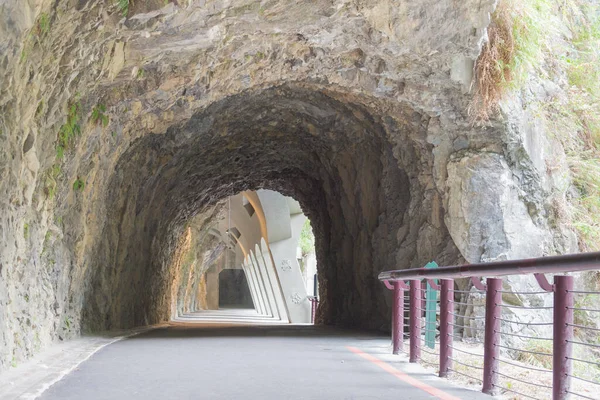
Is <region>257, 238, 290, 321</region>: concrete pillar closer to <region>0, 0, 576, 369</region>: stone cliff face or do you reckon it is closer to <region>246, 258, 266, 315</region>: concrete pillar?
<region>246, 258, 266, 315</region>: concrete pillar

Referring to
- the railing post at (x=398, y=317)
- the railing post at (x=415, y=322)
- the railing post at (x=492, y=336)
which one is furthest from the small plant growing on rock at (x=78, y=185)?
the railing post at (x=492, y=336)

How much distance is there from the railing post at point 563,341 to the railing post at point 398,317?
3.60 metres

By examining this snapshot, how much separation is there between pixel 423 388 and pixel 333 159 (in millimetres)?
10713

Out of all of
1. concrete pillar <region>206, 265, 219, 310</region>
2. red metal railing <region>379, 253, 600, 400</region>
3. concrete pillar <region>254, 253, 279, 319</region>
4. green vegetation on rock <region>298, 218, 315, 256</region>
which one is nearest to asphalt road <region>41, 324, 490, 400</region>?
red metal railing <region>379, 253, 600, 400</region>

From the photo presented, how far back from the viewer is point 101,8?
22.7 ft

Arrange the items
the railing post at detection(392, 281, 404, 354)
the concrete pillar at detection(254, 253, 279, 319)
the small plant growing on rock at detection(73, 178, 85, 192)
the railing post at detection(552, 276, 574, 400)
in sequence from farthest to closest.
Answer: the concrete pillar at detection(254, 253, 279, 319)
the small plant growing on rock at detection(73, 178, 85, 192)
the railing post at detection(392, 281, 404, 354)
the railing post at detection(552, 276, 574, 400)

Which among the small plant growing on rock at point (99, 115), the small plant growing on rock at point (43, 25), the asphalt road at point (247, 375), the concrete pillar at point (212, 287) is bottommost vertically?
the concrete pillar at point (212, 287)

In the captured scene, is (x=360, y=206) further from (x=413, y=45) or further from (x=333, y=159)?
(x=413, y=45)

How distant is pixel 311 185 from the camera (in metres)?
19.9

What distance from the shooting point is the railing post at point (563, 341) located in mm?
4312

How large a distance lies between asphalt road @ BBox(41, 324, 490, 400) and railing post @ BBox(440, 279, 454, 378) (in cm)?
18

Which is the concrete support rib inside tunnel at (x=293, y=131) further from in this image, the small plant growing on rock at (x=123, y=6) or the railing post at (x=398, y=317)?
the railing post at (x=398, y=317)

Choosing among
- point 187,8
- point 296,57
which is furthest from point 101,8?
point 296,57

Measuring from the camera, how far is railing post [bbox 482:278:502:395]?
5.26m
